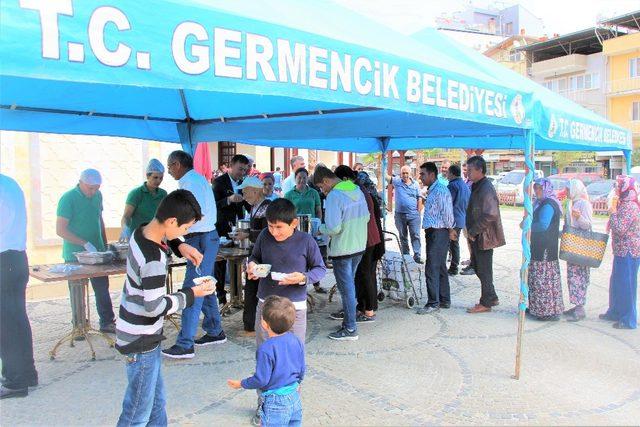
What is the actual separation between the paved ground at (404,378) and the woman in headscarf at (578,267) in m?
0.22

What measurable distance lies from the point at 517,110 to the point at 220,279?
423cm

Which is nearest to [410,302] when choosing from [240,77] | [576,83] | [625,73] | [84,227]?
[84,227]

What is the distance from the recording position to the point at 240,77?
217cm

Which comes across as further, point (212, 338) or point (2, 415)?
point (212, 338)

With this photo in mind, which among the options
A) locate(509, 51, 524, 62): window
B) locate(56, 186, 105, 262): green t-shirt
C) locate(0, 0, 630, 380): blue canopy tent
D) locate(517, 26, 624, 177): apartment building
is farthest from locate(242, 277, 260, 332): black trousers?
locate(509, 51, 524, 62): window

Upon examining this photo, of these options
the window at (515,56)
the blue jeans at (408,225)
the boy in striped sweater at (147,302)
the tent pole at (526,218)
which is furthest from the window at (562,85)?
the boy in striped sweater at (147,302)

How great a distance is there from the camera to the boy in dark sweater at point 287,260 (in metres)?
3.22

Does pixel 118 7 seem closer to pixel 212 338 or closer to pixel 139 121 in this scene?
pixel 212 338

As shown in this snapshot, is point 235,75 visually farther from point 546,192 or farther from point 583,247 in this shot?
point 583,247

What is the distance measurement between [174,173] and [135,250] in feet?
6.80

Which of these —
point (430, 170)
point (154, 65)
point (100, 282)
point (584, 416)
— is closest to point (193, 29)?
point (154, 65)

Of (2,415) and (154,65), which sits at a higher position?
(154,65)

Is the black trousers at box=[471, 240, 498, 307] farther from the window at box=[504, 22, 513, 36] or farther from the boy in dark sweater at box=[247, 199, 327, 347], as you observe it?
the window at box=[504, 22, 513, 36]

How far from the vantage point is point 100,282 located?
5.18 meters
